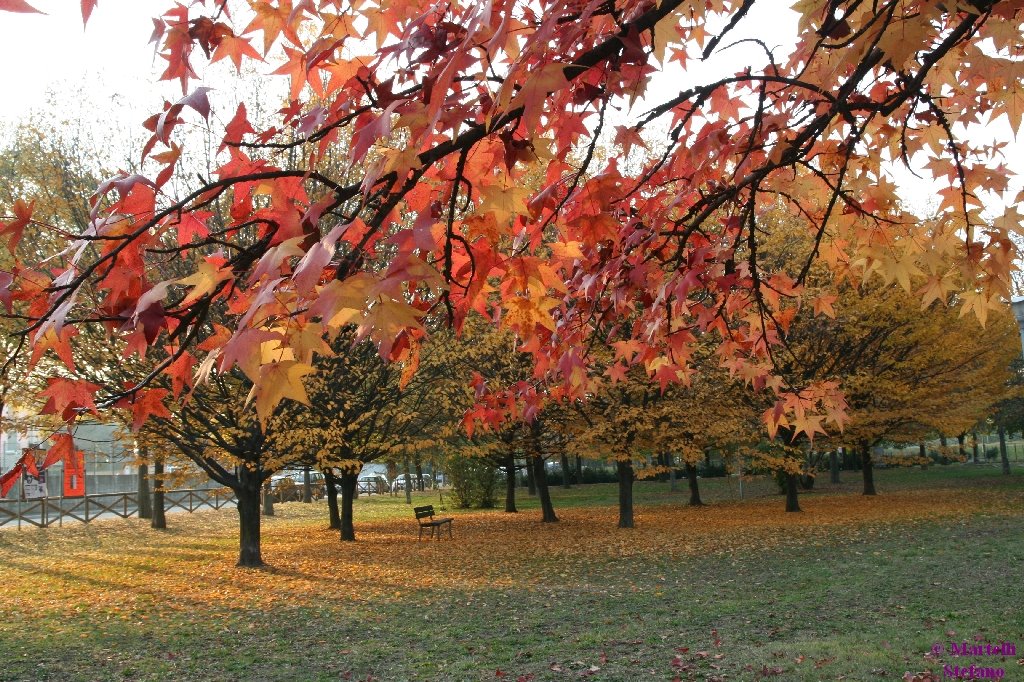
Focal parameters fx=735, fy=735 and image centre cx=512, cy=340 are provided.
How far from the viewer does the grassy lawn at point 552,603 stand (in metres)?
6.37

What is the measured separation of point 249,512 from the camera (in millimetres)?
13867

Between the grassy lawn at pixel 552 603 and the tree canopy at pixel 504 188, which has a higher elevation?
the tree canopy at pixel 504 188

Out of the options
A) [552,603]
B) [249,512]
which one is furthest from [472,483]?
[552,603]

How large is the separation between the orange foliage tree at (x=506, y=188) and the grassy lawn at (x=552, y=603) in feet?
11.8

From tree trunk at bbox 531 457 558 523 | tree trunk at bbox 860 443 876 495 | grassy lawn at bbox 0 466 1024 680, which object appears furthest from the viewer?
tree trunk at bbox 860 443 876 495

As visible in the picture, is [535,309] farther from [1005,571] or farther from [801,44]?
[1005,571]

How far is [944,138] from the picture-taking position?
330 cm

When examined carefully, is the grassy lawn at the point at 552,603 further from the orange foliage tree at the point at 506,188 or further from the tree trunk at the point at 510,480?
the tree trunk at the point at 510,480

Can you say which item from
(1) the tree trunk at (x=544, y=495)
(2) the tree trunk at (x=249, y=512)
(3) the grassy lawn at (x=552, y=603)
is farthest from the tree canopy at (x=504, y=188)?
(1) the tree trunk at (x=544, y=495)

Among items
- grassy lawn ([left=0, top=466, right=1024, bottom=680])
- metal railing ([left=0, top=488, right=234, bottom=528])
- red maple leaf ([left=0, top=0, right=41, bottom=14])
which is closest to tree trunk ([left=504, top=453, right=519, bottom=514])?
grassy lawn ([left=0, top=466, right=1024, bottom=680])

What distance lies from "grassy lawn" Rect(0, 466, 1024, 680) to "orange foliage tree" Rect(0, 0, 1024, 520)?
11.8 feet

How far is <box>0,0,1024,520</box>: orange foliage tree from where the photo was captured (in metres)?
1.51

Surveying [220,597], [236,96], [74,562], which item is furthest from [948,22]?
[74,562]

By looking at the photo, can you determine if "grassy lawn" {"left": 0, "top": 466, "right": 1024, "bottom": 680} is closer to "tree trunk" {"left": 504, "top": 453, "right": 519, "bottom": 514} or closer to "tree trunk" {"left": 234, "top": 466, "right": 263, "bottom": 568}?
"tree trunk" {"left": 234, "top": 466, "right": 263, "bottom": 568}
